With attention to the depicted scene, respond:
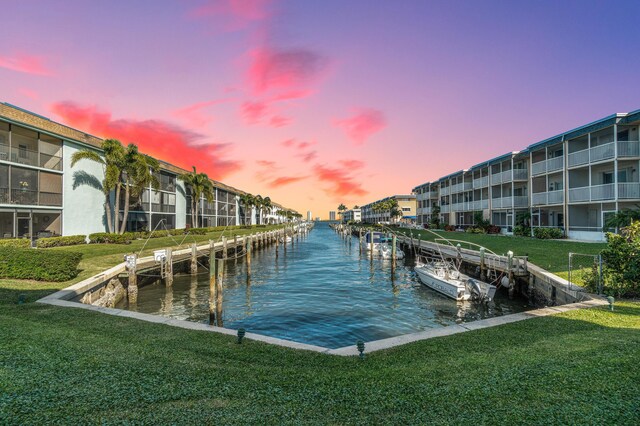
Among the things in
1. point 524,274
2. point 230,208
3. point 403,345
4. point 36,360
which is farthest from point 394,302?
point 230,208

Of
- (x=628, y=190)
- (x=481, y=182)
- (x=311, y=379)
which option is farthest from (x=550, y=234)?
(x=311, y=379)

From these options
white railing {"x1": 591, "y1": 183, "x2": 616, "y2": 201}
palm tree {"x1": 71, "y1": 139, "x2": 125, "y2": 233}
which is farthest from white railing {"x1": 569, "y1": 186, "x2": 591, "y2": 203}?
palm tree {"x1": 71, "y1": 139, "x2": 125, "y2": 233}

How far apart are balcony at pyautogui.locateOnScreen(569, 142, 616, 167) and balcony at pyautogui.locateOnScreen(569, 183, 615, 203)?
254 centimetres

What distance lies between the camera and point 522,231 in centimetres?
4031

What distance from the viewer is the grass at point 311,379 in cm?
504

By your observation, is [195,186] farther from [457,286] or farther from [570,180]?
[570,180]

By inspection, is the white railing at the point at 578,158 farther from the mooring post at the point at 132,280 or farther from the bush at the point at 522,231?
the mooring post at the point at 132,280

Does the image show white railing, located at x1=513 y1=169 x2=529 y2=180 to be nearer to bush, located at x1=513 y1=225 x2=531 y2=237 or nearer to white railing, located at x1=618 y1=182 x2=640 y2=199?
bush, located at x1=513 y1=225 x2=531 y2=237

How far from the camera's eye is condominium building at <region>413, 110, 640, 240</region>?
95.4ft

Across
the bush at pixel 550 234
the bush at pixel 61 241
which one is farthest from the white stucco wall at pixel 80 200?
the bush at pixel 550 234

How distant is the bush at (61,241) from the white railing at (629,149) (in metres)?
49.1

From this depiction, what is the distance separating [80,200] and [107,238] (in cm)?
469

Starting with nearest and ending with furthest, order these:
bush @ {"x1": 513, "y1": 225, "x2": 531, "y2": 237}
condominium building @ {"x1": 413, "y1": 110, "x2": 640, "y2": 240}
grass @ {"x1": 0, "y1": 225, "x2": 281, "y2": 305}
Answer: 1. grass @ {"x1": 0, "y1": 225, "x2": 281, "y2": 305}
2. condominium building @ {"x1": 413, "y1": 110, "x2": 640, "y2": 240}
3. bush @ {"x1": 513, "y1": 225, "x2": 531, "y2": 237}

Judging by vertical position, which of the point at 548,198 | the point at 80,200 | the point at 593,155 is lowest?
the point at 80,200
